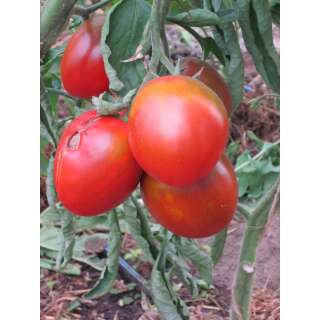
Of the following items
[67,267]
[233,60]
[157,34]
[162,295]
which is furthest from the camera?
[67,267]

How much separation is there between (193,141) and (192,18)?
27cm

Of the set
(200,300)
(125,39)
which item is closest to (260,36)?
(125,39)

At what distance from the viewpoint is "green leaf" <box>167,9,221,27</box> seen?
0.80 meters

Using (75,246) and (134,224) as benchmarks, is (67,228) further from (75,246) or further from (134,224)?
(75,246)

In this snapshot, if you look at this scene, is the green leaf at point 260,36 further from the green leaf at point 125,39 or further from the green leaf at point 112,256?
the green leaf at point 112,256

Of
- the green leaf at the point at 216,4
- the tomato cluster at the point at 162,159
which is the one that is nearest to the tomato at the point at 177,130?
the tomato cluster at the point at 162,159

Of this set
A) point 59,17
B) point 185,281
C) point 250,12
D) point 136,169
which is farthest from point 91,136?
point 185,281

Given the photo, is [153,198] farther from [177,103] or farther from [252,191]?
[252,191]

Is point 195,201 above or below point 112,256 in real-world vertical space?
above

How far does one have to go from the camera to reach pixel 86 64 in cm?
83

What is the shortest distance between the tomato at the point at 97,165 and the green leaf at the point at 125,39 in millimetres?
103

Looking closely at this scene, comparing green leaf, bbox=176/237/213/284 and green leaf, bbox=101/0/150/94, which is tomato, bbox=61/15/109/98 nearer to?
green leaf, bbox=101/0/150/94

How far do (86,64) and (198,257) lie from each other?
0.42 metres

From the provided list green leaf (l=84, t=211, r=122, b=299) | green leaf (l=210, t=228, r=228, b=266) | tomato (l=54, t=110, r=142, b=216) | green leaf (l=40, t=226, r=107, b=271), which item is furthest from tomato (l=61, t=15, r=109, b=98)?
green leaf (l=40, t=226, r=107, b=271)
